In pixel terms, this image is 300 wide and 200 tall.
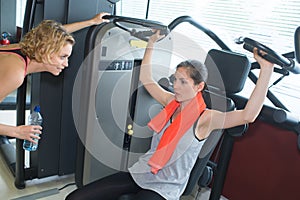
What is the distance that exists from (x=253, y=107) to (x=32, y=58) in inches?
45.5

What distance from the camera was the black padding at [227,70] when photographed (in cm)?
158

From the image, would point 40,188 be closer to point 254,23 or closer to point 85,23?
point 85,23

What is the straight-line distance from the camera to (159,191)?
1.59 metres

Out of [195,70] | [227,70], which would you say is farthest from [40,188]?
[227,70]

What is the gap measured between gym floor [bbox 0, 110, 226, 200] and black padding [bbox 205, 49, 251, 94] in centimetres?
114

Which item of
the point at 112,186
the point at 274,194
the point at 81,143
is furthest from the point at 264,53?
the point at 81,143

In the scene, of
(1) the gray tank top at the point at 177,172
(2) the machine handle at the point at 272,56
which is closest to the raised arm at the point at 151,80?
(1) the gray tank top at the point at 177,172

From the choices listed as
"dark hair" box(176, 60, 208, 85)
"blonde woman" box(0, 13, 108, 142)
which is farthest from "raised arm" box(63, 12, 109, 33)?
"dark hair" box(176, 60, 208, 85)

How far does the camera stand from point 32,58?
1629 millimetres

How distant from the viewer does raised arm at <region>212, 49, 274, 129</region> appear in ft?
4.49

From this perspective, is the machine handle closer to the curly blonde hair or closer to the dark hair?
the dark hair

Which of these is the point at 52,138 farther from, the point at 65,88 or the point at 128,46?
the point at 128,46

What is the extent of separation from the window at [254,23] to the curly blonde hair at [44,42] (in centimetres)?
97

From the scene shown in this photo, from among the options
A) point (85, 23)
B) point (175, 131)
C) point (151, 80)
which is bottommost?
point (175, 131)
